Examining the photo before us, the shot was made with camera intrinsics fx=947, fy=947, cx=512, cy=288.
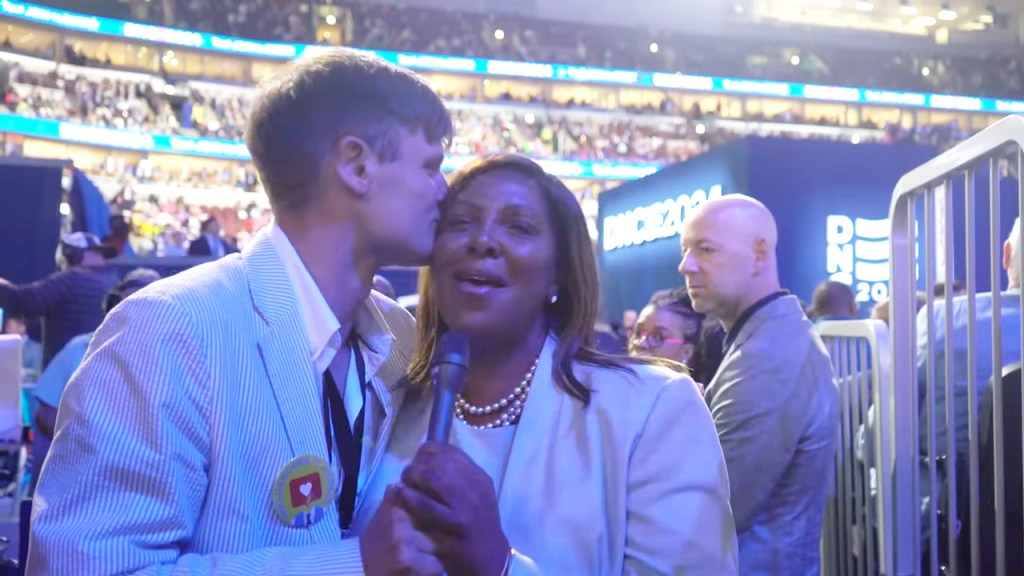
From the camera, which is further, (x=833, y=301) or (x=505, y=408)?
(x=833, y=301)

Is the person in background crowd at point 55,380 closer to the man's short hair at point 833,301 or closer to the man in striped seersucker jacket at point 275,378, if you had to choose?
the man in striped seersucker jacket at point 275,378

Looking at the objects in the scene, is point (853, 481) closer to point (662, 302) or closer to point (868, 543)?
point (868, 543)

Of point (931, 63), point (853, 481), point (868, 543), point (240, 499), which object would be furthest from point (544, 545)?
point (931, 63)

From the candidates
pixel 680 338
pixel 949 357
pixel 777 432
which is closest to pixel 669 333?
pixel 680 338

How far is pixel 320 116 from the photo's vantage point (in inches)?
50.4

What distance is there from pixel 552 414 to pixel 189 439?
1.59 feet

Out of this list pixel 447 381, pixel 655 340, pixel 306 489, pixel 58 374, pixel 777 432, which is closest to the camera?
pixel 447 381

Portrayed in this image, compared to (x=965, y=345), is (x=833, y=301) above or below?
above

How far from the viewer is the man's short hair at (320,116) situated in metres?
1.28

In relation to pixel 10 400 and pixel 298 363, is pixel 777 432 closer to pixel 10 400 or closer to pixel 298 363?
pixel 298 363

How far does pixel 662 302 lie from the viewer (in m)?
3.69

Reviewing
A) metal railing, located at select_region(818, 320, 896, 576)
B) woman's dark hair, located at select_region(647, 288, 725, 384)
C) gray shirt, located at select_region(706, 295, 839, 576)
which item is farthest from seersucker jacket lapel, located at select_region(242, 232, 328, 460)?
woman's dark hair, located at select_region(647, 288, 725, 384)

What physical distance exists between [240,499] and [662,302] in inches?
109

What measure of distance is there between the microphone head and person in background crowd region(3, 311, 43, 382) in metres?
4.90
